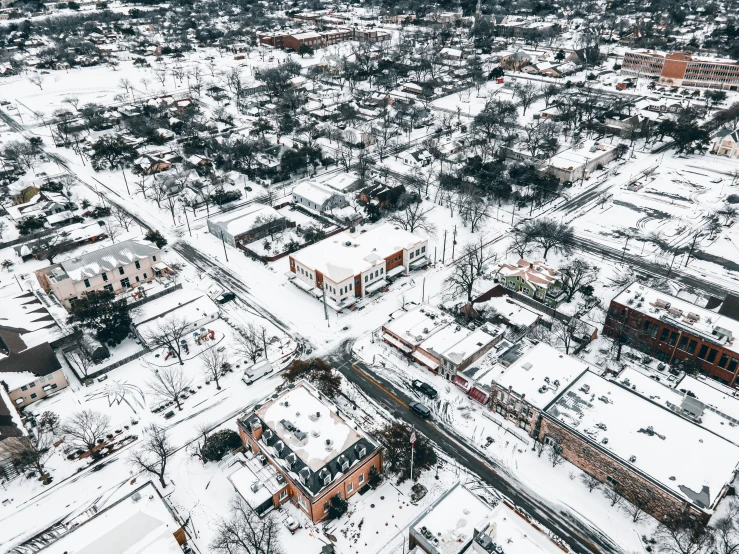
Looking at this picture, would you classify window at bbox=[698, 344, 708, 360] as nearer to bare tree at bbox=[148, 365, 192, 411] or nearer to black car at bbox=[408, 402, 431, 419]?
black car at bbox=[408, 402, 431, 419]

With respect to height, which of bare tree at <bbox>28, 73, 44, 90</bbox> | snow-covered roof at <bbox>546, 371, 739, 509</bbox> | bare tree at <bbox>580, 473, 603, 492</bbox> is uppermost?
bare tree at <bbox>28, 73, 44, 90</bbox>

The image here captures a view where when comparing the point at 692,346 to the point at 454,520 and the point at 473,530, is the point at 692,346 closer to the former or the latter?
the point at 473,530

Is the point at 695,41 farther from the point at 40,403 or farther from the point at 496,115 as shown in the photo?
the point at 40,403

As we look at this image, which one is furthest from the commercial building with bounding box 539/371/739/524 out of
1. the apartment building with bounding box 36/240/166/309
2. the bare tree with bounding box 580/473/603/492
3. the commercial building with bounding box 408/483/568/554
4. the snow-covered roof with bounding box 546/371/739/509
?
the apartment building with bounding box 36/240/166/309

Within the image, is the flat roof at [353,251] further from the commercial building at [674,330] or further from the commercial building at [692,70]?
the commercial building at [692,70]

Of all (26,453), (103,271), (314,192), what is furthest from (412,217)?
(26,453)
